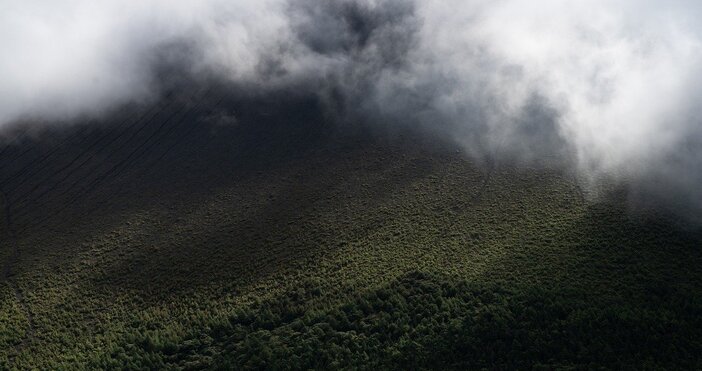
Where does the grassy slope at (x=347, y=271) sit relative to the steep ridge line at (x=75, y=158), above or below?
below

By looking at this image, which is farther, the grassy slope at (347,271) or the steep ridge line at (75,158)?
the steep ridge line at (75,158)

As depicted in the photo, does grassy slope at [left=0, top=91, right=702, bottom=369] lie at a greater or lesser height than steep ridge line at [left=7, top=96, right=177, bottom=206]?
Result: lesser

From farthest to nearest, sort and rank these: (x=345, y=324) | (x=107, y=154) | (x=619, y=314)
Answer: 1. (x=107, y=154)
2. (x=345, y=324)
3. (x=619, y=314)

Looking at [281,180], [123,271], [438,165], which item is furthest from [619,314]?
[123,271]

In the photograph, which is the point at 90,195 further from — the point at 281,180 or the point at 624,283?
the point at 624,283

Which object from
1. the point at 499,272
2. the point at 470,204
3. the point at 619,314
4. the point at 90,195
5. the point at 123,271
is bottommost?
the point at 619,314

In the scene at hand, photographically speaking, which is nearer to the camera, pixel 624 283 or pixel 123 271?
pixel 624 283

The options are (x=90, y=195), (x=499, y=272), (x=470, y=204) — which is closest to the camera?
(x=499, y=272)

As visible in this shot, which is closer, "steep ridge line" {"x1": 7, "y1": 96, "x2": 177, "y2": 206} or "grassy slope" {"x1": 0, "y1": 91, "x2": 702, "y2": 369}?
"grassy slope" {"x1": 0, "y1": 91, "x2": 702, "y2": 369}

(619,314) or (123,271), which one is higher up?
(123,271)
